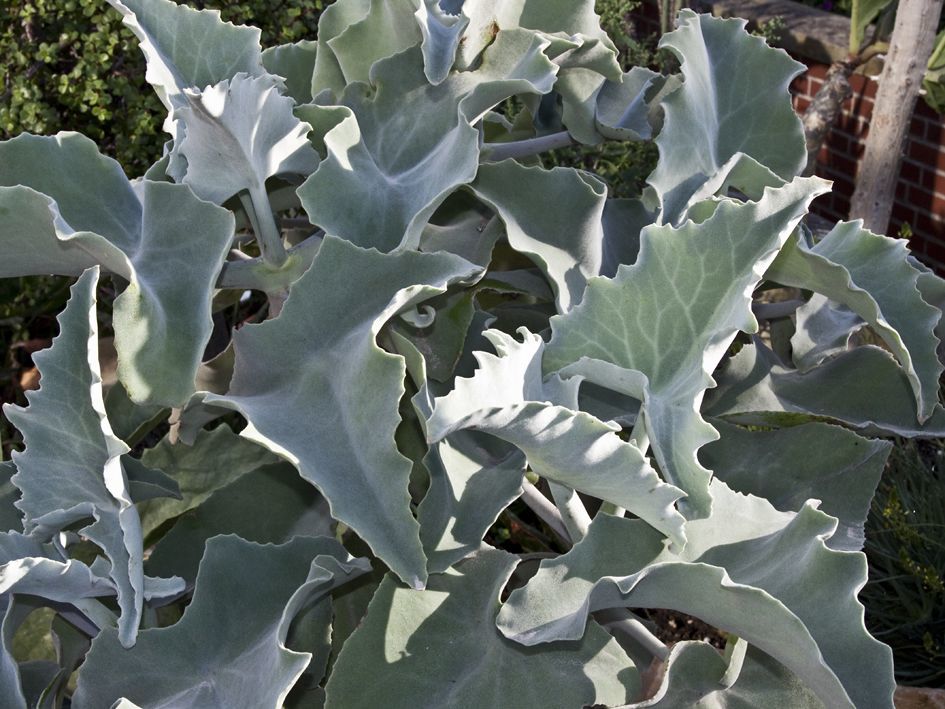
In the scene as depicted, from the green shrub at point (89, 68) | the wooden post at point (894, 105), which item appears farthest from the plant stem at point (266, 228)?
the wooden post at point (894, 105)

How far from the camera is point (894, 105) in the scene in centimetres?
268

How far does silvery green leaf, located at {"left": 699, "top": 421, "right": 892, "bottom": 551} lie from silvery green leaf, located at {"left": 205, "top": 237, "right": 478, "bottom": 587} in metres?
0.33

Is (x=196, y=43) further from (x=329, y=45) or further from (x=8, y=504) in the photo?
(x=8, y=504)

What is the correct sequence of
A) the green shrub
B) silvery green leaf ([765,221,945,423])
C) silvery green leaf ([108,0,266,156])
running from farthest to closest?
the green shrub < silvery green leaf ([108,0,266,156]) < silvery green leaf ([765,221,945,423])

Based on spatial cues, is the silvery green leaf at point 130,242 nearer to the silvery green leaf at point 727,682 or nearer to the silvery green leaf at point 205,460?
the silvery green leaf at point 205,460

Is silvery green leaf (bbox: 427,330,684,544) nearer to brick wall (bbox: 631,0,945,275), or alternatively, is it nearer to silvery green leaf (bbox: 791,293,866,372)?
silvery green leaf (bbox: 791,293,866,372)

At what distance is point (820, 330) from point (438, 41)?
453mm

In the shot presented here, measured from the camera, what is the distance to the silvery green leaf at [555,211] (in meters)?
0.90

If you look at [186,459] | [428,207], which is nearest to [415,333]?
[428,207]

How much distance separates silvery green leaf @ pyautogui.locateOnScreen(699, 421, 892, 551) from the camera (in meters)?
0.95

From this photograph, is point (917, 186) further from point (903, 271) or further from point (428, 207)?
point (428, 207)

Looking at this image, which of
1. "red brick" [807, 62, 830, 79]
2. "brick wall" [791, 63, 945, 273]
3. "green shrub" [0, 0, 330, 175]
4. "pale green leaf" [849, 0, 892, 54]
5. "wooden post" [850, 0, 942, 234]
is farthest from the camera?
"red brick" [807, 62, 830, 79]

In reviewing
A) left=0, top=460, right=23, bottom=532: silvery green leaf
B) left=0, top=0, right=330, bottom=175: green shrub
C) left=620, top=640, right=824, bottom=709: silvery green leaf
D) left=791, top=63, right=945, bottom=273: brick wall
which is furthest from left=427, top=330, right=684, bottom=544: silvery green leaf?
left=791, top=63, right=945, bottom=273: brick wall

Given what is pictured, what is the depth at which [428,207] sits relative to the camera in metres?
0.81
